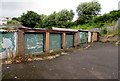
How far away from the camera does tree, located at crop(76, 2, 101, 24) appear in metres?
34.4

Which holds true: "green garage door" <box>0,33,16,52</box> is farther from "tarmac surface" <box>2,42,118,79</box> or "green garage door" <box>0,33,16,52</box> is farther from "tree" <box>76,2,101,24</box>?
"tree" <box>76,2,101,24</box>

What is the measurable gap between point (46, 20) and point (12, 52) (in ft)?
121

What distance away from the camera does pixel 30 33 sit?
8336mm

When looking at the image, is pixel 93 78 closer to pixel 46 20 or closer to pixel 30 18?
pixel 46 20

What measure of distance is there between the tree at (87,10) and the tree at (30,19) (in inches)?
793

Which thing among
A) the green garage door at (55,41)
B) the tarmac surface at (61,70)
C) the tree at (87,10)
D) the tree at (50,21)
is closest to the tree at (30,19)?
the tree at (50,21)

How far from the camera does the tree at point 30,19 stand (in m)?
43.0

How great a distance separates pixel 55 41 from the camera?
35.1ft

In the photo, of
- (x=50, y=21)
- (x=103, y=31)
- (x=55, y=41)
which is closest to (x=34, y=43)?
(x=55, y=41)

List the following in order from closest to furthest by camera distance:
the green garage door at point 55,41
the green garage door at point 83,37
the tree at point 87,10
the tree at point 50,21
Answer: the green garage door at point 55,41
the green garage door at point 83,37
the tree at point 87,10
the tree at point 50,21

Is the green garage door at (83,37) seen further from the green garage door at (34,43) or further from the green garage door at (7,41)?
the green garage door at (7,41)

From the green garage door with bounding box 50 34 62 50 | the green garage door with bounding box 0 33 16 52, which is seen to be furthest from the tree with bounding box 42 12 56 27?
the green garage door with bounding box 0 33 16 52

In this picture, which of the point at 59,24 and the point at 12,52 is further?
the point at 59,24

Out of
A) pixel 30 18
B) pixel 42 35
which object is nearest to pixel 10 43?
pixel 42 35
